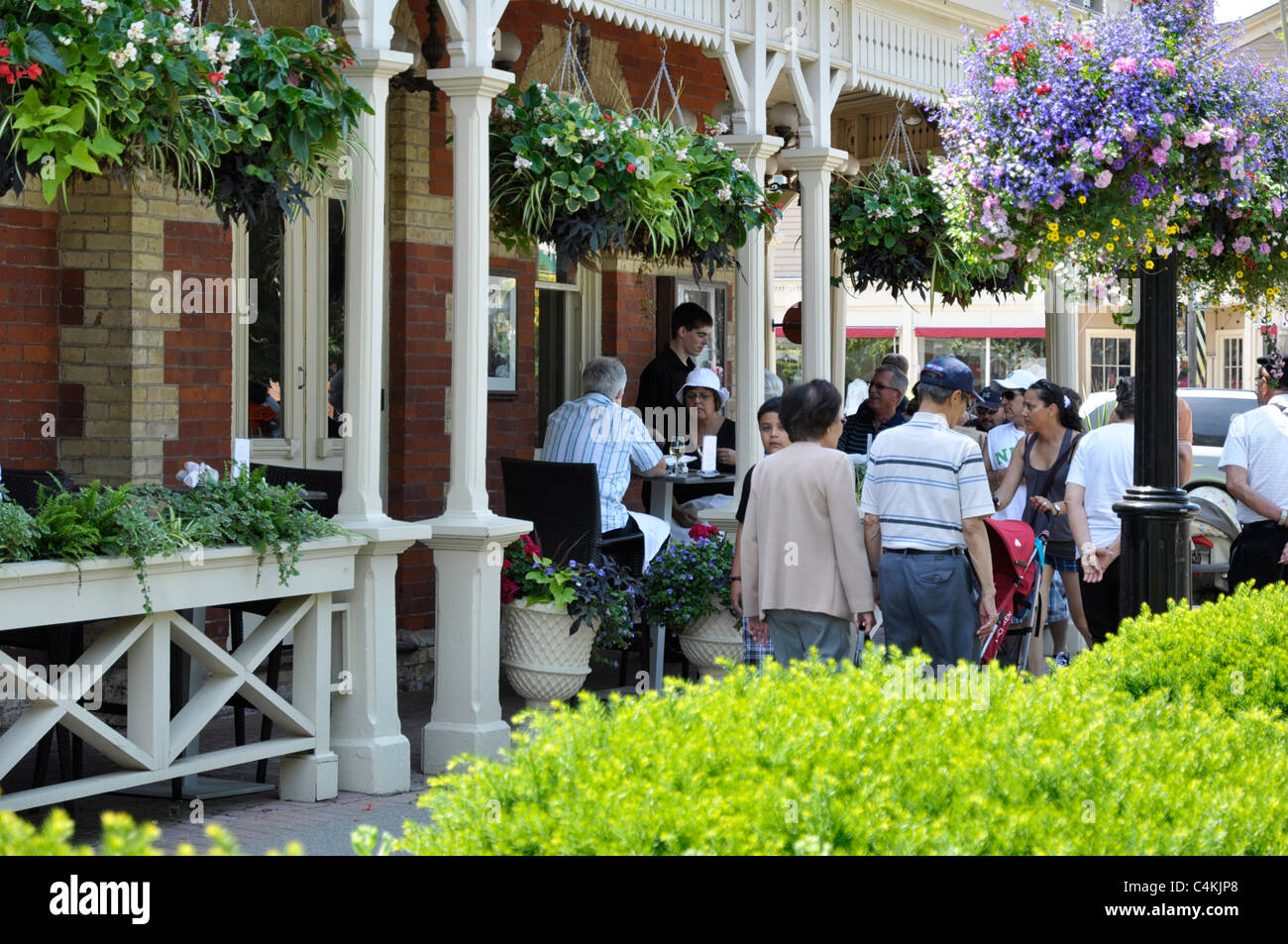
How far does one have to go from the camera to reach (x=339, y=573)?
679 cm

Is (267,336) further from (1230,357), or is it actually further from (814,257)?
(1230,357)

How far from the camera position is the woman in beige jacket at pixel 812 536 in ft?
20.6

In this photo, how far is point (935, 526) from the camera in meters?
6.39

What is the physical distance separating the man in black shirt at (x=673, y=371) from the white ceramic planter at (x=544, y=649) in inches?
126

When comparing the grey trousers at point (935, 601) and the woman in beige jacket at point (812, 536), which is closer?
the woman in beige jacket at point (812, 536)

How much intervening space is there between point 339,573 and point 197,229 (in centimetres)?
236

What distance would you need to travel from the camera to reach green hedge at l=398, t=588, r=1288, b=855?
2.58m

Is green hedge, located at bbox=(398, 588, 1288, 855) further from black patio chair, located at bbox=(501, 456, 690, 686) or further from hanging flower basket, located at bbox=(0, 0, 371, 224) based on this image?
black patio chair, located at bbox=(501, 456, 690, 686)

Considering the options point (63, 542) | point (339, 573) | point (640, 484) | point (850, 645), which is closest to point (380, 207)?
point (339, 573)

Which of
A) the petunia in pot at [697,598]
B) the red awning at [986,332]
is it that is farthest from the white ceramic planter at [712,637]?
the red awning at [986,332]

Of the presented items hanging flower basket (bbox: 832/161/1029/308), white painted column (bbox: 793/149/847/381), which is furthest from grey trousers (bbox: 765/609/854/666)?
hanging flower basket (bbox: 832/161/1029/308)
